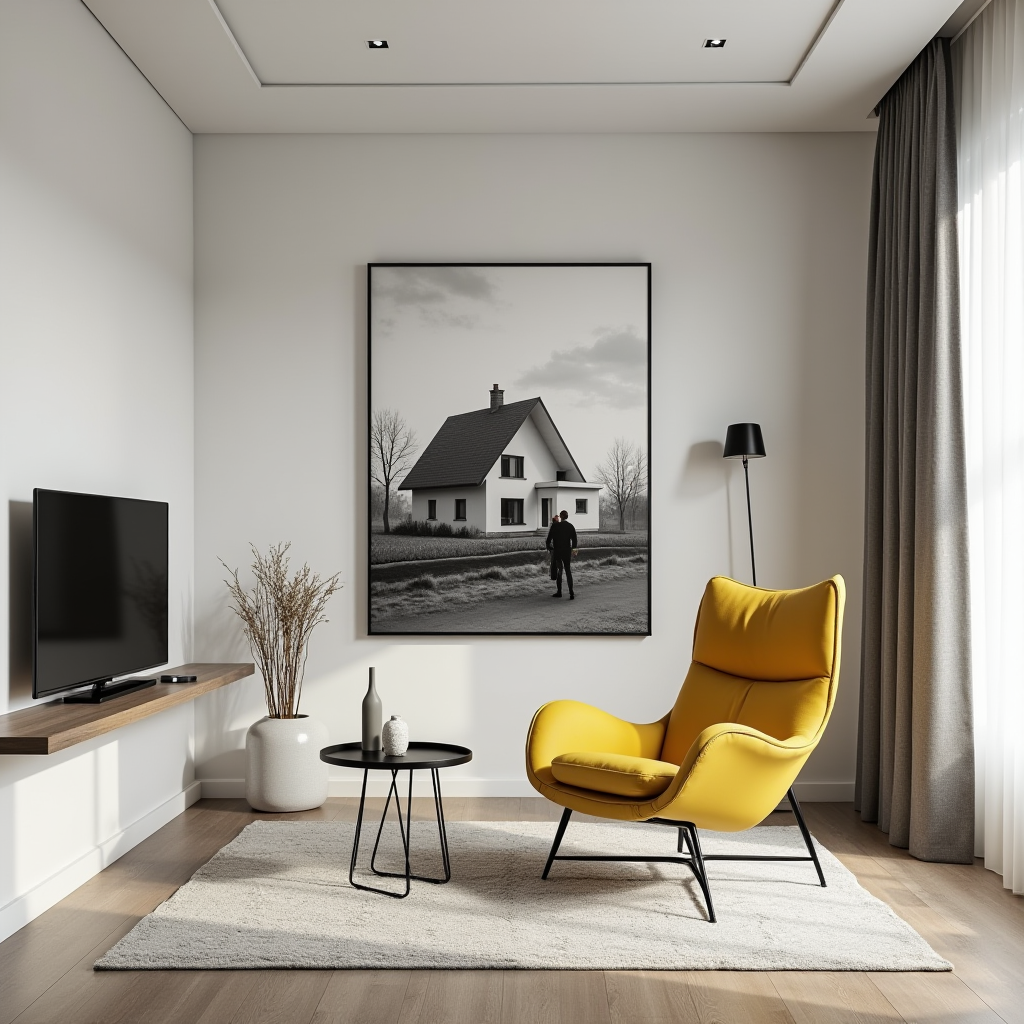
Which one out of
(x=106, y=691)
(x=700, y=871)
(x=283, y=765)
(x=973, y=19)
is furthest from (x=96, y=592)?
(x=973, y=19)

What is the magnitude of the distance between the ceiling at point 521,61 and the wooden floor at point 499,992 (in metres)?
3.11

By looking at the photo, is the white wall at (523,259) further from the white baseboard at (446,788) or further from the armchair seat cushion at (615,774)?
the armchair seat cushion at (615,774)

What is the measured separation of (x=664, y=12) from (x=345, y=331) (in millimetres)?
1959

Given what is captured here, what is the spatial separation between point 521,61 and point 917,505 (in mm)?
2340

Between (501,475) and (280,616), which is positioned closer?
(280,616)

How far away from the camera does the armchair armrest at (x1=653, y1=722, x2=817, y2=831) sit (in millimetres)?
2873

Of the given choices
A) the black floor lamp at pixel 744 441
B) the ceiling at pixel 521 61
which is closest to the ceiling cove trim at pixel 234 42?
the ceiling at pixel 521 61

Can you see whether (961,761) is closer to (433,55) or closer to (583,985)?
(583,985)

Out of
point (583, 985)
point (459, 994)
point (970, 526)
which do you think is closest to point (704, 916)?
point (583, 985)

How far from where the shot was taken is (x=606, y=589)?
4.61 m

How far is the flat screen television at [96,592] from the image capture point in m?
2.98

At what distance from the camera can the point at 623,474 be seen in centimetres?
461

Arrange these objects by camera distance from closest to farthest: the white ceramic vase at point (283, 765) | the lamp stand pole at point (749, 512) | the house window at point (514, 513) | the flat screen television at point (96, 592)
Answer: the flat screen television at point (96, 592) → the white ceramic vase at point (283, 765) → the lamp stand pole at point (749, 512) → the house window at point (514, 513)

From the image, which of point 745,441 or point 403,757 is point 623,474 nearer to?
point 745,441
